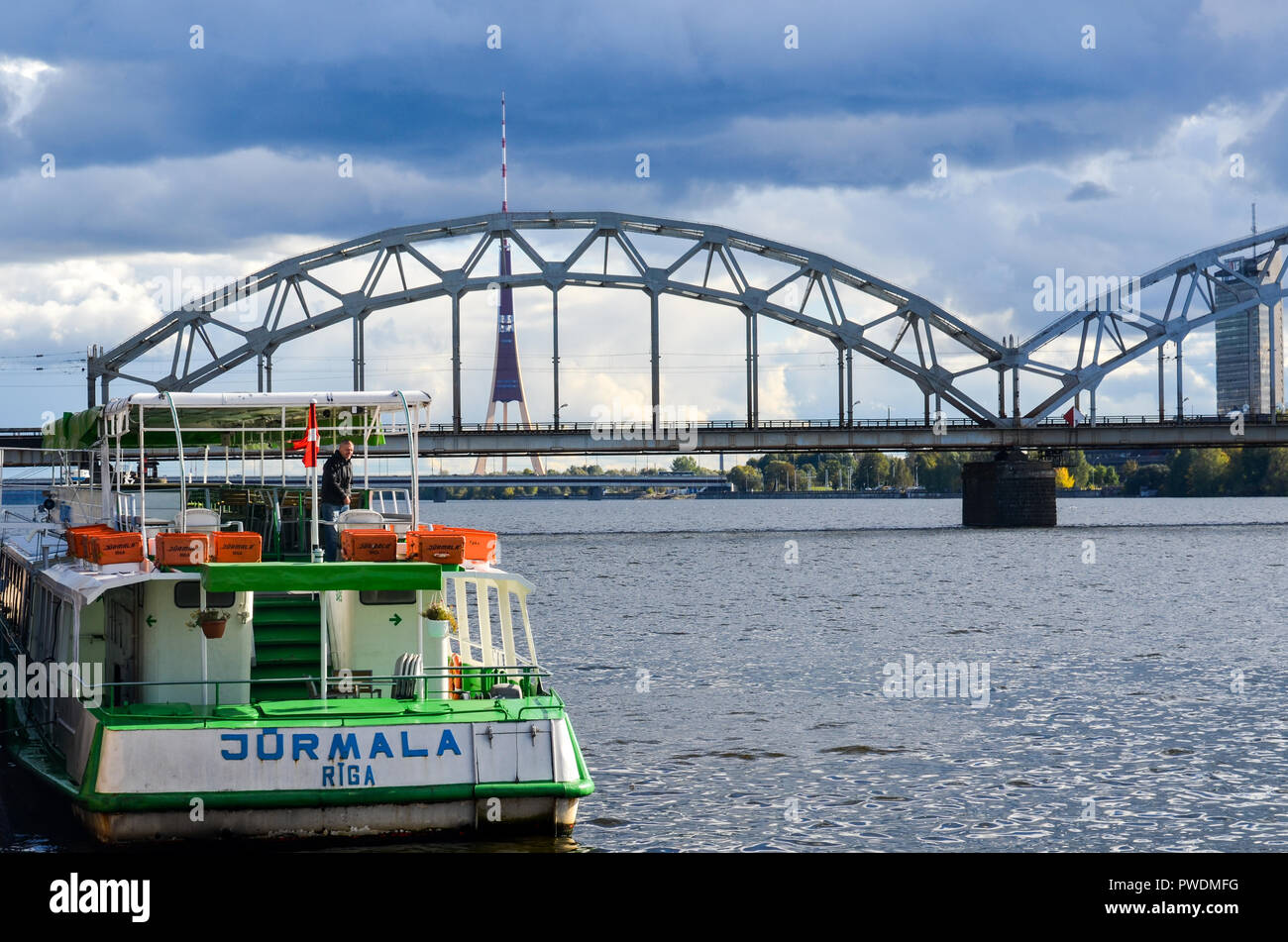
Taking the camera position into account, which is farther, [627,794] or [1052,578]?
[1052,578]

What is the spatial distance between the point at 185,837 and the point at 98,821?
43.1 inches

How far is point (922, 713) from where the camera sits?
30.2 meters

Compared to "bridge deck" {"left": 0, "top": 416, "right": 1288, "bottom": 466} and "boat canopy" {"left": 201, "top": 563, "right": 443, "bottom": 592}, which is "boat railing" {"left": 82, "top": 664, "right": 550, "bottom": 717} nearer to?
"boat canopy" {"left": 201, "top": 563, "right": 443, "bottom": 592}

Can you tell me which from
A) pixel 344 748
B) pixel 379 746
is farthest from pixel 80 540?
pixel 379 746

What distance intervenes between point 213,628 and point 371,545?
7.56 feet

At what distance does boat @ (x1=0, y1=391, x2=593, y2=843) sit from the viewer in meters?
17.5

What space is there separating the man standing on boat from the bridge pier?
10838cm

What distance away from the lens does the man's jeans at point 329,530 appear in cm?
2198

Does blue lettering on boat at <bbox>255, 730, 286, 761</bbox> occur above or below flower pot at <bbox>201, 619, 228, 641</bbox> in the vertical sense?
below

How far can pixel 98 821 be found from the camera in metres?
17.5
